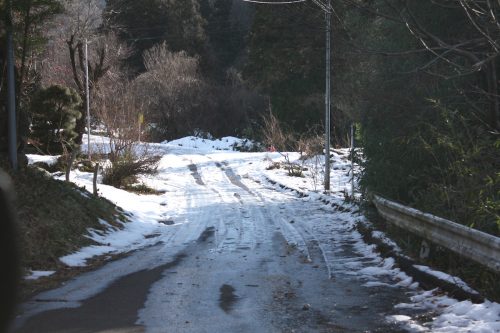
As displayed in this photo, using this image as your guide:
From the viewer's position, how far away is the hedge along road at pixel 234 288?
5863 mm

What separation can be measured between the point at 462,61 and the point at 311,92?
3101cm

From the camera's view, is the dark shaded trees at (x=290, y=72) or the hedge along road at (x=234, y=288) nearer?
the hedge along road at (x=234, y=288)

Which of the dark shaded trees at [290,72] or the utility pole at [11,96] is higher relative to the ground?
the dark shaded trees at [290,72]

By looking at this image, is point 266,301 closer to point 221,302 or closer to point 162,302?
point 221,302

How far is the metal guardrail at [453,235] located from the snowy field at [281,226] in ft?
1.35

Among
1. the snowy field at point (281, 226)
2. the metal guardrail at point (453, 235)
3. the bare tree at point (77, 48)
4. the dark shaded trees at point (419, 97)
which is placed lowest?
the snowy field at point (281, 226)

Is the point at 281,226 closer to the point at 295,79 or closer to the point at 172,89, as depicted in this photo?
the point at 295,79

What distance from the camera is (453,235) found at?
7.22 metres

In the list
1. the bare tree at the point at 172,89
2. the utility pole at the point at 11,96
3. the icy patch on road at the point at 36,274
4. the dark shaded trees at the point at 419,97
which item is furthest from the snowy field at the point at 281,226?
the bare tree at the point at 172,89

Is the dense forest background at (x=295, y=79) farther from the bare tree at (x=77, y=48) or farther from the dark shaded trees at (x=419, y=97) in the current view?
the bare tree at (x=77, y=48)

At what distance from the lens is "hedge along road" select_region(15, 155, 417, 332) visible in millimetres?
5863

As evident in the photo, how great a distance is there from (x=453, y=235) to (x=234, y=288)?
2.76 m

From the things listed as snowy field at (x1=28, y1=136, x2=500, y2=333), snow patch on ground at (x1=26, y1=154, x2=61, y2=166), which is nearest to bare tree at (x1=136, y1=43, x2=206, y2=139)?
snowy field at (x1=28, y1=136, x2=500, y2=333)

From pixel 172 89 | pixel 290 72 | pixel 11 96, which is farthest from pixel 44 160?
pixel 172 89
